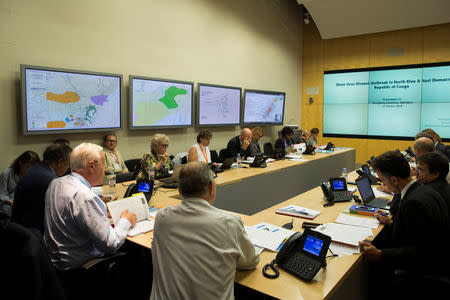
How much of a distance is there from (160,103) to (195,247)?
14.8ft

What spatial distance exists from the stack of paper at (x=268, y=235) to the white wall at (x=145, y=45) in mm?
3355

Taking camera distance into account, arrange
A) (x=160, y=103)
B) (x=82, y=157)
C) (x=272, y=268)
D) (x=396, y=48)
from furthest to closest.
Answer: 1. (x=396, y=48)
2. (x=160, y=103)
3. (x=82, y=157)
4. (x=272, y=268)

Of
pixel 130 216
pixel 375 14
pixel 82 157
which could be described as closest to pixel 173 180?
pixel 130 216

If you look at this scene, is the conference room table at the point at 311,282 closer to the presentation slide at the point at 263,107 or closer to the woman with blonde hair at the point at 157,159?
the woman with blonde hair at the point at 157,159

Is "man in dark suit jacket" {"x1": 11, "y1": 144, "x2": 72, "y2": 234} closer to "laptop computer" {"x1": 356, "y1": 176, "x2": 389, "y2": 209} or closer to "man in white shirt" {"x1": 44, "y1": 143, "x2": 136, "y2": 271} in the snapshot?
"man in white shirt" {"x1": 44, "y1": 143, "x2": 136, "y2": 271}

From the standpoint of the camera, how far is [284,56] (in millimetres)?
9203

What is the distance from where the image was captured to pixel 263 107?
820 centimetres

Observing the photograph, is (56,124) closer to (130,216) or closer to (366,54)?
(130,216)

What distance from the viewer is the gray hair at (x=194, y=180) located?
1495 mm

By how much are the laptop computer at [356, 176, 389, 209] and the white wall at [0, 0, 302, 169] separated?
3.70 m

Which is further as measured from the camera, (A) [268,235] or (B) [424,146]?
(B) [424,146]

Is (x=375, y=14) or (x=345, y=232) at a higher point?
(x=375, y=14)

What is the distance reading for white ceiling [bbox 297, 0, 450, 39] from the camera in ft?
24.5

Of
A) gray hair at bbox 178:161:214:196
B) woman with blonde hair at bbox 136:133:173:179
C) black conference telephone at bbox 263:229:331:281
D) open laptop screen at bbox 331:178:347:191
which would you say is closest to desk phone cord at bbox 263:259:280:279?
Answer: black conference telephone at bbox 263:229:331:281
